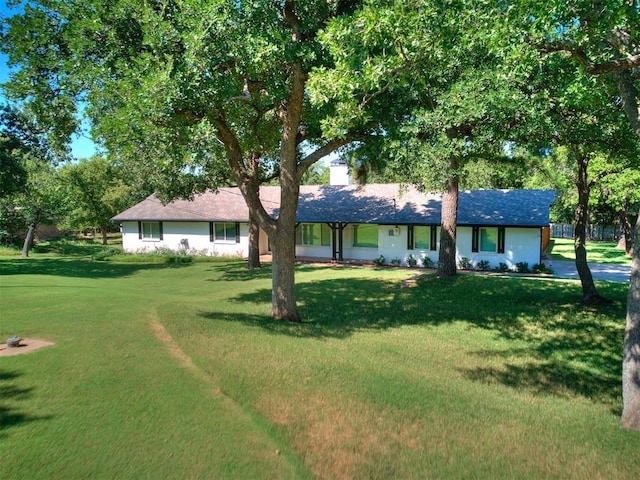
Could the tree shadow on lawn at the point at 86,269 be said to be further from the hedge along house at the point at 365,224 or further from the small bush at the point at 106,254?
the hedge along house at the point at 365,224

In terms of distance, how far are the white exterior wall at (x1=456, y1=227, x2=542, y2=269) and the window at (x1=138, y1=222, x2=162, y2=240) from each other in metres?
20.7

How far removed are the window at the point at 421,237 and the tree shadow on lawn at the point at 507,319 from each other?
19.3 ft

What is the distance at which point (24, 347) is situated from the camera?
268 inches

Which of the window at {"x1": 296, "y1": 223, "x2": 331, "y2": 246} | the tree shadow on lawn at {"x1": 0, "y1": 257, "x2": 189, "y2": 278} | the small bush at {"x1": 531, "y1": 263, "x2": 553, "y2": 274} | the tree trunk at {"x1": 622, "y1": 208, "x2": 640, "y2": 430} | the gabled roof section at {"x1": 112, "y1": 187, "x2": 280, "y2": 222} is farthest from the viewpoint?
the gabled roof section at {"x1": 112, "y1": 187, "x2": 280, "y2": 222}

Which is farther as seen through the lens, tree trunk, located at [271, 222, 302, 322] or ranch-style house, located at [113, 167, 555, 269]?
ranch-style house, located at [113, 167, 555, 269]

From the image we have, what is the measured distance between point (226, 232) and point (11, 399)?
79.7ft

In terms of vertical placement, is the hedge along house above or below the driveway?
above

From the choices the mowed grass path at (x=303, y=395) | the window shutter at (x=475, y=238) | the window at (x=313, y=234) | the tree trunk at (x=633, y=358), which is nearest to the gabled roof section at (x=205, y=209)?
the window at (x=313, y=234)

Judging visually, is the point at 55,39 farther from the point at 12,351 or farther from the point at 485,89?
the point at 485,89

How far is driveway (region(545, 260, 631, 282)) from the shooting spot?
19.4 meters

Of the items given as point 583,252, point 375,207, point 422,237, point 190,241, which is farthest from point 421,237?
point 190,241

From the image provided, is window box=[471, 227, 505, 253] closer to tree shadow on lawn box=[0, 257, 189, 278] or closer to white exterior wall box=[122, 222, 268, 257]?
white exterior wall box=[122, 222, 268, 257]

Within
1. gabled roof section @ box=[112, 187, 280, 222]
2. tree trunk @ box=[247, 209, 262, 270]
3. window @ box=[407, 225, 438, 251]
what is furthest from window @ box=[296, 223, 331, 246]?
window @ box=[407, 225, 438, 251]

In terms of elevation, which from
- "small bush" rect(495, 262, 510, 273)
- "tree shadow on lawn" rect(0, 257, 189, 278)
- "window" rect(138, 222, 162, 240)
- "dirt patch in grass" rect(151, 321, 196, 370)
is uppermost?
"window" rect(138, 222, 162, 240)
